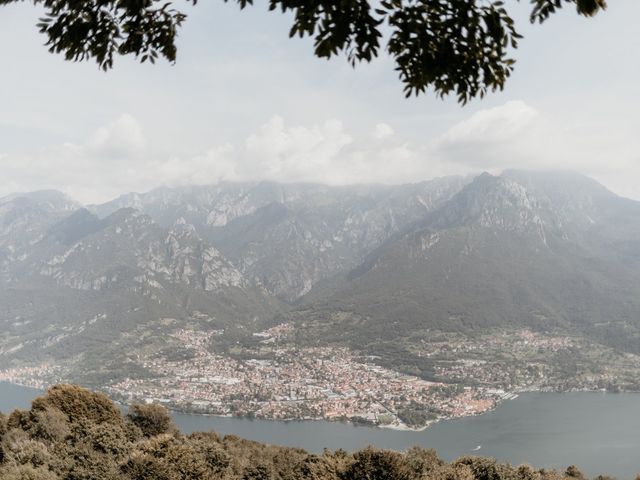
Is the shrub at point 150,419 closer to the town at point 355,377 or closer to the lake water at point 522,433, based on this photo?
the lake water at point 522,433

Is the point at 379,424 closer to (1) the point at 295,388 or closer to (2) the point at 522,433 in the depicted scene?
(2) the point at 522,433

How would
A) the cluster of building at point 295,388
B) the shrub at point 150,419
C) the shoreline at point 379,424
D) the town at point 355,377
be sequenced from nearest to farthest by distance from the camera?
the shrub at point 150,419 → the shoreline at point 379,424 → the cluster of building at point 295,388 → the town at point 355,377

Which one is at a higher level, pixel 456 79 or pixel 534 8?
pixel 534 8

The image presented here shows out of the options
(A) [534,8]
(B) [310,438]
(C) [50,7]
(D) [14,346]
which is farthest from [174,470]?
(D) [14,346]

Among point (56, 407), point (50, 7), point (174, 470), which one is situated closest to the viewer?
point (50, 7)

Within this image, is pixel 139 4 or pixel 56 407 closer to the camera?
pixel 139 4

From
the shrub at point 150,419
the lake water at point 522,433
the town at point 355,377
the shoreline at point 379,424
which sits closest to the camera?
the shrub at point 150,419

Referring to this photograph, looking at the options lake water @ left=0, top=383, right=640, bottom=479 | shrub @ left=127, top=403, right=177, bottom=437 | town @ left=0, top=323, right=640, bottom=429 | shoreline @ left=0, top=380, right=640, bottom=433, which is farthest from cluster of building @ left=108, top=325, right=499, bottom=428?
shrub @ left=127, top=403, right=177, bottom=437

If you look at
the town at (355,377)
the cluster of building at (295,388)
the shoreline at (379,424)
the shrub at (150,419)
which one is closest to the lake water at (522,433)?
the shoreline at (379,424)

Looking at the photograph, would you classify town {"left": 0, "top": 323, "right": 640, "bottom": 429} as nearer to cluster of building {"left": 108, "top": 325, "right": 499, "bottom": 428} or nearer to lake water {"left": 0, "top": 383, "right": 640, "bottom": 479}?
cluster of building {"left": 108, "top": 325, "right": 499, "bottom": 428}

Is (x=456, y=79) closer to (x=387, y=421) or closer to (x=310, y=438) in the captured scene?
(x=310, y=438)
